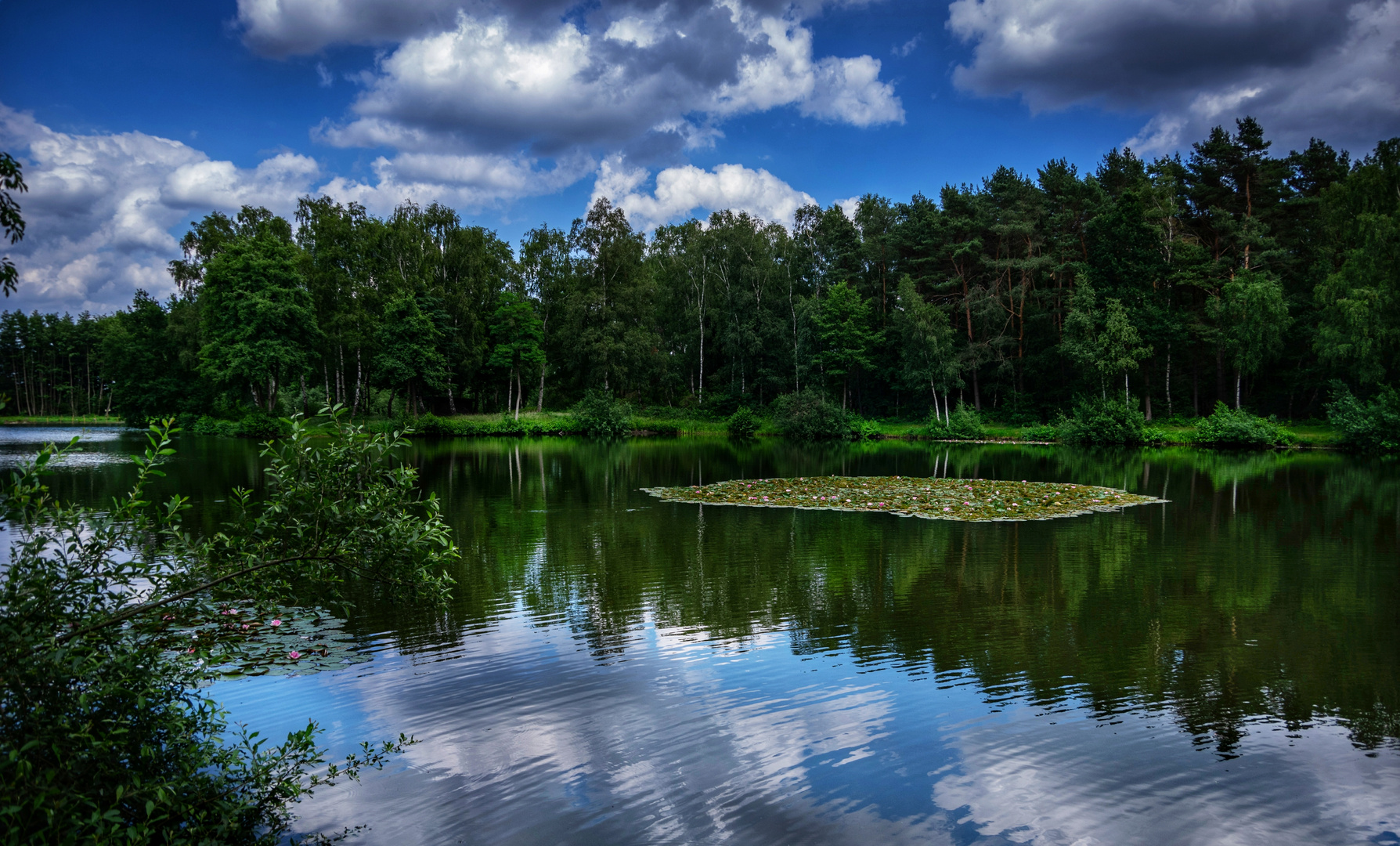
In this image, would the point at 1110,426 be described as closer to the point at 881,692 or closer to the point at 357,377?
the point at 881,692

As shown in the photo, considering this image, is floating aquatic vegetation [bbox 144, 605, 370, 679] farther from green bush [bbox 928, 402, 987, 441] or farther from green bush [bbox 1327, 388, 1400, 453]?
green bush [bbox 1327, 388, 1400, 453]

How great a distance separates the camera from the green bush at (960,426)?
47.1 meters

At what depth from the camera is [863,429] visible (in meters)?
50.7

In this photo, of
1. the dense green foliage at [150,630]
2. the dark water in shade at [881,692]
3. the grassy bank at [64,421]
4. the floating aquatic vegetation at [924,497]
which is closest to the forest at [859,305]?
the grassy bank at [64,421]

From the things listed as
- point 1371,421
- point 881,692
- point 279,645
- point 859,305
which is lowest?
point 881,692

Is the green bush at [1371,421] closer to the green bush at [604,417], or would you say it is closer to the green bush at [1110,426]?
the green bush at [1110,426]

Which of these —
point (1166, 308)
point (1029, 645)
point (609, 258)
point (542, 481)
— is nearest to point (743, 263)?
point (609, 258)

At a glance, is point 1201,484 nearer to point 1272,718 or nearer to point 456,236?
point 1272,718

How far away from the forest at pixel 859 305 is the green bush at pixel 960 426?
2.68 m

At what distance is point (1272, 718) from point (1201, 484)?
19.8m

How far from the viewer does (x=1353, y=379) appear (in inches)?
1624

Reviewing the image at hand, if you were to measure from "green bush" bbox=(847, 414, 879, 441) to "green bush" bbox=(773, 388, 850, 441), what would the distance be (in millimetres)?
488

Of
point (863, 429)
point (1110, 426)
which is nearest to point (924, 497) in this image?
point (1110, 426)

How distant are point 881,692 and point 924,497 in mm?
13174
